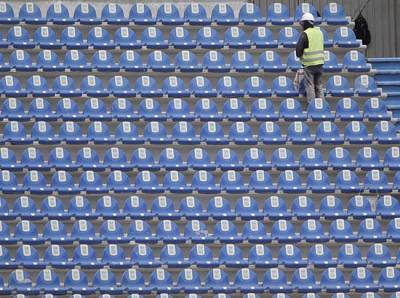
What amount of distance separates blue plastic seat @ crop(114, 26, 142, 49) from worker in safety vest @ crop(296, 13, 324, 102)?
206 centimetres

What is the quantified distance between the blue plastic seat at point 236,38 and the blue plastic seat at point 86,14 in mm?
1622

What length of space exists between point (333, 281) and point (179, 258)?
1751mm

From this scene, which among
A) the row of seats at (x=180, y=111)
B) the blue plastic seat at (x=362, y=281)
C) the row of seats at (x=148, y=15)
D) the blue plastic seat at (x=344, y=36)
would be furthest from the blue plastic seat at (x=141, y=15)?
the blue plastic seat at (x=362, y=281)

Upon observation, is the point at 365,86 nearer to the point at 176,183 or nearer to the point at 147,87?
the point at 147,87

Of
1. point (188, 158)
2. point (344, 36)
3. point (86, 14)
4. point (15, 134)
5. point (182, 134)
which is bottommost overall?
point (188, 158)

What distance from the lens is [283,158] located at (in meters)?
18.6

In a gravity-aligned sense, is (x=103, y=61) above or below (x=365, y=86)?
above

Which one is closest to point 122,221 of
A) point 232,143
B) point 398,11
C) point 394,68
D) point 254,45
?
point 232,143

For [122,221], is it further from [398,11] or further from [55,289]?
[398,11]

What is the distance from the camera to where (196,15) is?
1994cm

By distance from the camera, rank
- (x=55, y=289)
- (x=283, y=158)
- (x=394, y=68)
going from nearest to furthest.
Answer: (x=55, y=289) → (x=283, y=158) → (x=394, y=68)

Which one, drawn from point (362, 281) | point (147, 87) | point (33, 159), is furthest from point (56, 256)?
point (362, 281)

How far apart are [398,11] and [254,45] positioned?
367 centimetres

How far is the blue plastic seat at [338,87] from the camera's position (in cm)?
1933
